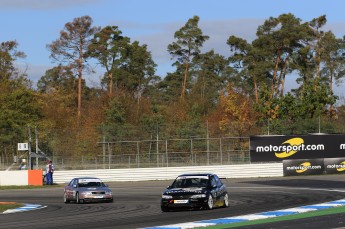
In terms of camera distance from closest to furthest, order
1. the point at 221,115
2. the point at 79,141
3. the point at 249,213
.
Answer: the point at 249,213 < the point at 79,141 < the point at 221,115

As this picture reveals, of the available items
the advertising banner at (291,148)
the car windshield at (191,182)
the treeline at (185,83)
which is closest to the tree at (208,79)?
the treeline at (185,83)

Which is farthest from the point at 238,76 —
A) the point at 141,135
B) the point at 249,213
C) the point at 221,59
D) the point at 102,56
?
the point at 249,213

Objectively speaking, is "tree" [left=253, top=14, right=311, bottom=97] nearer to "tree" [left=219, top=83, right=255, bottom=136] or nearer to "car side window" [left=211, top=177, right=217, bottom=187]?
"tree" [left=219, top=83, right=255, bottom=136]

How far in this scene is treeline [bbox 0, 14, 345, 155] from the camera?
246ft

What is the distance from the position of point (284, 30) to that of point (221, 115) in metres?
12.5

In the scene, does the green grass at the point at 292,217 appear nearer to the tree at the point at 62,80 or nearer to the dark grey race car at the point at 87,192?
the dark grey race car at the point at 87,192

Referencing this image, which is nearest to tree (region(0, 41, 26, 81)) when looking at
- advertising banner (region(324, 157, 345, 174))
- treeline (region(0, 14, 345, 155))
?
treeline (region(0, 14, 345, 155))

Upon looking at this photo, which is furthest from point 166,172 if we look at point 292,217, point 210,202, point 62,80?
point 62,80

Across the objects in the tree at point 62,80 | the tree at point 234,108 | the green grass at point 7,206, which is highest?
the tree at point 62,80

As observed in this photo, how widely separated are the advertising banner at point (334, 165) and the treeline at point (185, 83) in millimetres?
17871

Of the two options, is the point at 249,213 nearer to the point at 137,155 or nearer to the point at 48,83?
the point at 137,155

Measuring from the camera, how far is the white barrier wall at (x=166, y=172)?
51938mm

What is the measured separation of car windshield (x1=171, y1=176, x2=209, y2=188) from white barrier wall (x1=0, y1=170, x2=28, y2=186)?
25.6m

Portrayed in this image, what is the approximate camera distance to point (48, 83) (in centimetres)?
10456
